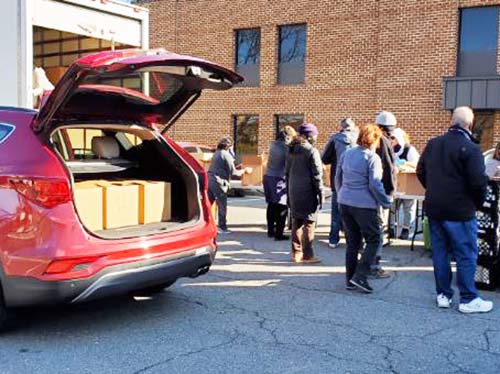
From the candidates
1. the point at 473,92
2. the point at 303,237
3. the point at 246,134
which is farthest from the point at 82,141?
the point at 246,134

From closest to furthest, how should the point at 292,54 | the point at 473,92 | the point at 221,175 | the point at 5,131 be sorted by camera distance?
the point at 5,131, the point at 221,175, the point at 473,92, the point at 292,54

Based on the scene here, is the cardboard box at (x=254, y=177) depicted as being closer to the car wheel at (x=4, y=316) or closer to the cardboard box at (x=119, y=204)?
the cardboard box at (x=119, y=204)

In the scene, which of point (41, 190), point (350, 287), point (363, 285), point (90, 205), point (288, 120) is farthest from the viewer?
point (288, 120)

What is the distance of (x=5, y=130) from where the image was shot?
454 centimetres

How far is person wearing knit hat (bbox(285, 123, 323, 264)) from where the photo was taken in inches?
286

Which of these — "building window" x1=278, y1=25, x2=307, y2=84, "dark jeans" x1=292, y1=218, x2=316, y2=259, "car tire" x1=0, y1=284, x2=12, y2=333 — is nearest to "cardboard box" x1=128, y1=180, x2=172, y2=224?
"car tire" x1=0, y1=284, x2=12, y2=333

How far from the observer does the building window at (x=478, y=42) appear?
620 inches

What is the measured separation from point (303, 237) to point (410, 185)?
202 cm

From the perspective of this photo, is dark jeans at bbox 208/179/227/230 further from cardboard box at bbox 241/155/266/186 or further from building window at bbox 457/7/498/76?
building window at bbox 457/7/498/76

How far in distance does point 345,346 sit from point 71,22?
18.6 feet

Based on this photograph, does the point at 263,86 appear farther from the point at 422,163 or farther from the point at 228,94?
the point at 422,163

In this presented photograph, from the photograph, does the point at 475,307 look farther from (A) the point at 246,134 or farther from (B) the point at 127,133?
(A) the point at 246,134

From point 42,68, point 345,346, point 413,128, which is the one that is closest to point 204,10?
point 413,128

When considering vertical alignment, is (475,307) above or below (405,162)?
below
